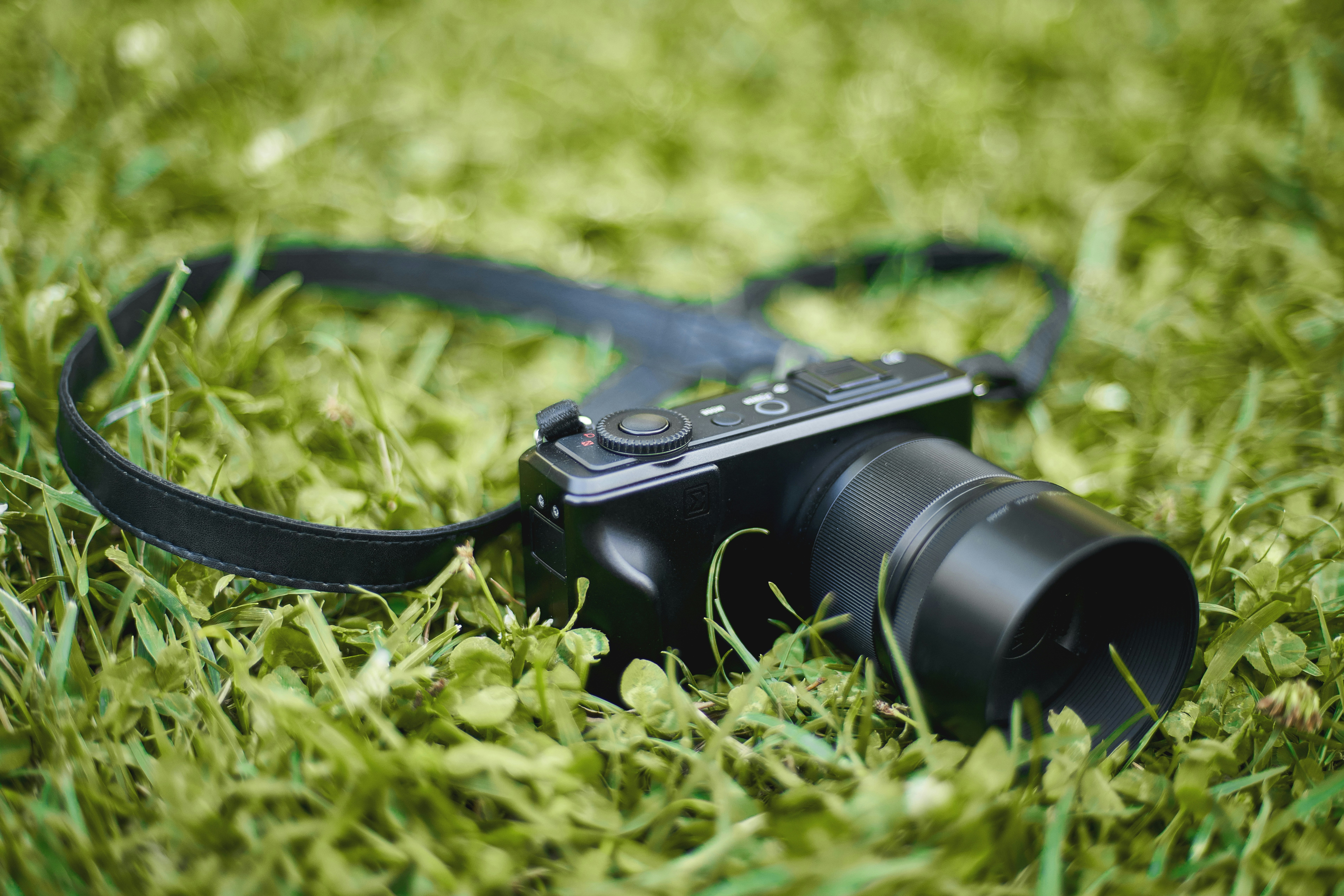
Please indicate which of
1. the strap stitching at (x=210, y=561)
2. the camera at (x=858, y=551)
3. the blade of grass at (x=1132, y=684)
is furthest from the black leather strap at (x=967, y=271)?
the strap stitching at (x=210, y=561)

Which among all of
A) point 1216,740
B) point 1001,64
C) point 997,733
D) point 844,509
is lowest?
point 1216,740

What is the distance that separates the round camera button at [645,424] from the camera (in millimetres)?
1183

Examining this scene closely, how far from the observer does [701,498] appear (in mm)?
1200

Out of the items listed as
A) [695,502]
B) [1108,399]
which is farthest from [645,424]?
[1108,399]

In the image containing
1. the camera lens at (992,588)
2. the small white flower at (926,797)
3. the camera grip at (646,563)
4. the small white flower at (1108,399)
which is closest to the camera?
the small white flower at (926,797)

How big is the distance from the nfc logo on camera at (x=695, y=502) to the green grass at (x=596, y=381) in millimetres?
200

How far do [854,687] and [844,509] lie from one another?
0.77 feet

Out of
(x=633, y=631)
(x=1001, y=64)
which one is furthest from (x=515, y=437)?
(x=1001, y=64)

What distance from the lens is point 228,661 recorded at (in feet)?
3.90

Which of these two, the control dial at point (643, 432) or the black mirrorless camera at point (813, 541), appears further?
the control dial at point (643, 432)

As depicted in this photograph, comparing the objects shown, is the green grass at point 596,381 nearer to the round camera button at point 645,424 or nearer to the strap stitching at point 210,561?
the strap stitching at point 210,561

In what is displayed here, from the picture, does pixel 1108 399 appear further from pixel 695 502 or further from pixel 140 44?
→ pixel 140 44

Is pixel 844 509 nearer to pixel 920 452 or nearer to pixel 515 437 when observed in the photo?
pixel 920 452

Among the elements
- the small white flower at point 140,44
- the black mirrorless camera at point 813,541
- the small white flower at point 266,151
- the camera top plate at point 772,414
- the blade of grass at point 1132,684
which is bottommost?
the blade of grass at point 1132,684
